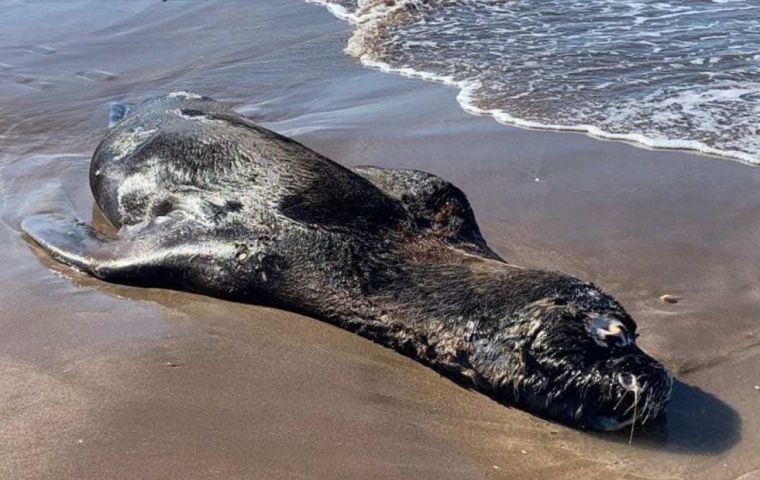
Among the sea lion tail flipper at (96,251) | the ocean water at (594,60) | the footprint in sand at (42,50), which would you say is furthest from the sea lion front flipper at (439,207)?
the footprint in sand at (42,50)

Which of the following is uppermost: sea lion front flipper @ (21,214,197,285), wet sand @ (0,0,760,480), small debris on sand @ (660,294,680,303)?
sea lion front flipper @ (21,214,197,285)

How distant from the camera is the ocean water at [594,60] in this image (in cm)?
801

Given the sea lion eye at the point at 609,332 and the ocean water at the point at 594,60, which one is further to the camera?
the ocean water at the point at 594,60

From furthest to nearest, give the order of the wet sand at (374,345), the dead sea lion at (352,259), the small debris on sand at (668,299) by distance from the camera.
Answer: the small debris on sand at (668,299) → the dead sea lion at (352,259) → the wet sand at (374,345)

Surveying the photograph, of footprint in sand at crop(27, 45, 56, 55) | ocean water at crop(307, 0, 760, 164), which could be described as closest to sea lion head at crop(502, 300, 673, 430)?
ocean water at crop(307, 0, 760, 164)

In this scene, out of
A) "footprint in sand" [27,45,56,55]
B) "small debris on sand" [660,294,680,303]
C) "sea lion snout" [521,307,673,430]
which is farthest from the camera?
"footprint in sand" [27,45,56,55]

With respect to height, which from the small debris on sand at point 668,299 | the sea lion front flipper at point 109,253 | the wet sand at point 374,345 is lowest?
the small debris on sand at point 668,299

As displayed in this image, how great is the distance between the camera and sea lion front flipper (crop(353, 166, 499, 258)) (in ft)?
18.1

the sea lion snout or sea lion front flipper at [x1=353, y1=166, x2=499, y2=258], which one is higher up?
sea lion front flipper at [x1=353, y1=166, x2=499, y2=258]

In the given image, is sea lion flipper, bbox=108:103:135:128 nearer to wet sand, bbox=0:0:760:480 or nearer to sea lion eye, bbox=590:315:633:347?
wet sand, bbox=0:0:760:480

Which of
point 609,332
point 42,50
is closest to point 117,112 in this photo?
point 42,50

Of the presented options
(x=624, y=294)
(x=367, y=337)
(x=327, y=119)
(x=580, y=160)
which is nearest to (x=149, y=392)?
(x=367, y=337)

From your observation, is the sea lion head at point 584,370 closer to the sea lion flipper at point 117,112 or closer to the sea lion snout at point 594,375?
the sea lion snout at point 594,375

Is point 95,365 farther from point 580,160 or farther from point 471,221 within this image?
point 580,160
